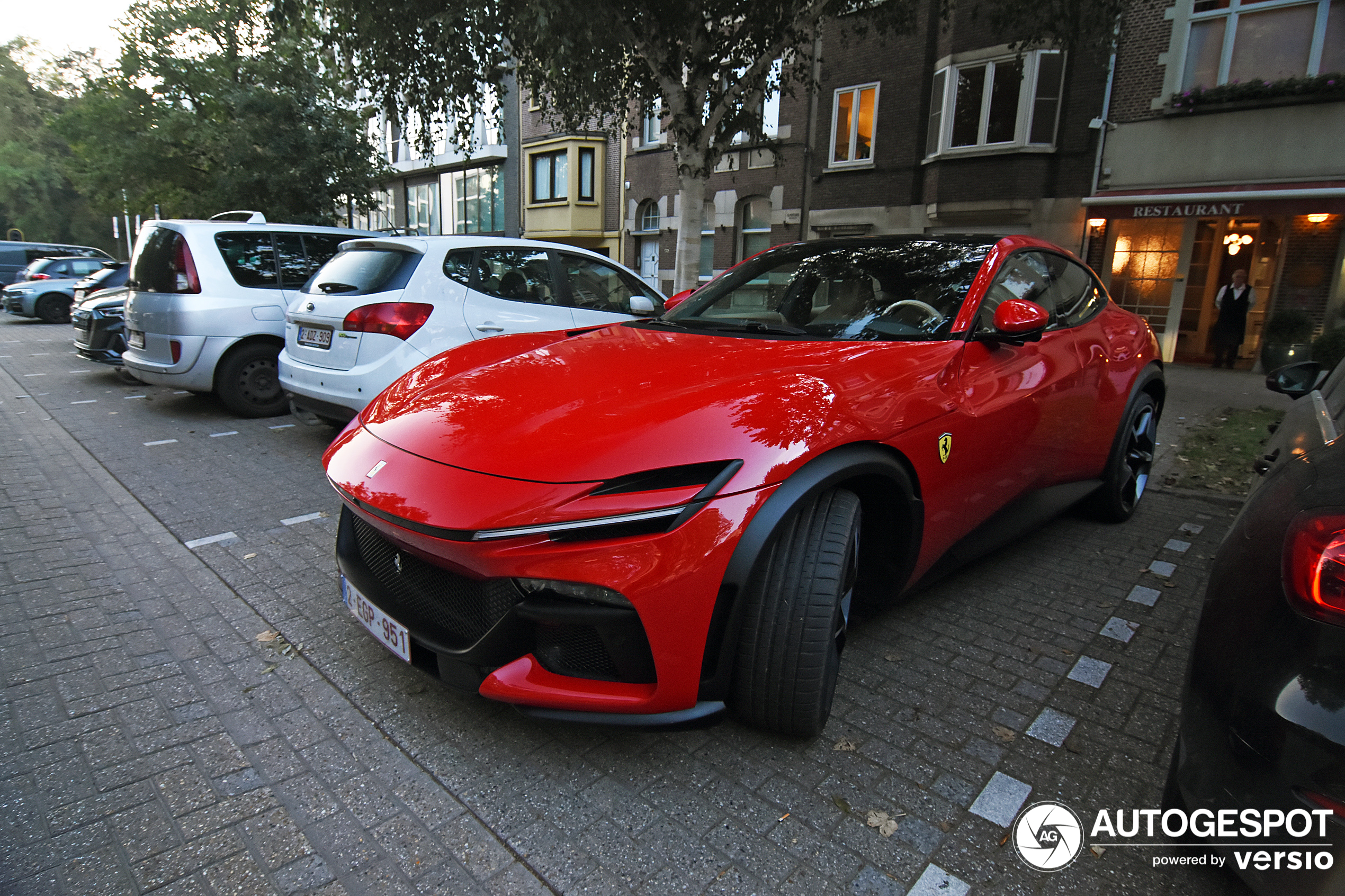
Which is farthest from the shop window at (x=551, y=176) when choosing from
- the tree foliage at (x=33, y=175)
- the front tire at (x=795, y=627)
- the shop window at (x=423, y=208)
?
the tree foliage at (x=33, y=175)

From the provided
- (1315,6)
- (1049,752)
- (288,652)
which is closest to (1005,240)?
(1049,752)

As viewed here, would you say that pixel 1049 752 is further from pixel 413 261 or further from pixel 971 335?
pixel 413 261

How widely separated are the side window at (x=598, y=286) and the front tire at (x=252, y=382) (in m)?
2.98

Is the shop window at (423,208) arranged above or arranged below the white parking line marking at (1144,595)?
above

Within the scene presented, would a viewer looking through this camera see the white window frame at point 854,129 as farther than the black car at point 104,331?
Yes

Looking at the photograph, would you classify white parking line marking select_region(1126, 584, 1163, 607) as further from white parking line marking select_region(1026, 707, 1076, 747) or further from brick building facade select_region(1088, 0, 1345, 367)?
brick building facade select_region(1088, 0, 1345, 367)

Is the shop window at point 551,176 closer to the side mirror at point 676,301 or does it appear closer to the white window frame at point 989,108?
the white window frame at point 989,108

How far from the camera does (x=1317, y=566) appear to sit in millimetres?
1446

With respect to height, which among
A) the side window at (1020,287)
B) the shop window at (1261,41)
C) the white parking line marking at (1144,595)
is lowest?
the white parking line marking at (1144,595)

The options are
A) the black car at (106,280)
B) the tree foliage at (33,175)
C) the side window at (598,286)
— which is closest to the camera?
the side window at (598,286)

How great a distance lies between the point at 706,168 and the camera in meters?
10.8

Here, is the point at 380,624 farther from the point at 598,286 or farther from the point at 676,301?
the point at 598,286

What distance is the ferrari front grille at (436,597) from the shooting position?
2.00 metres
